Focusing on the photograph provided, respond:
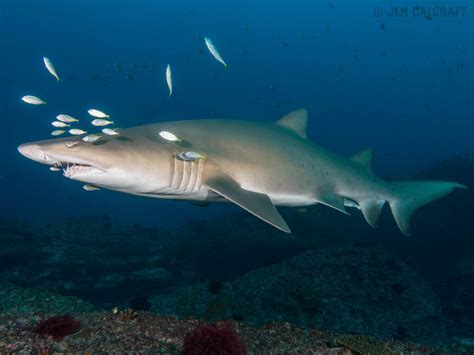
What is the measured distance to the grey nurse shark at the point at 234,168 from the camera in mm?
4699

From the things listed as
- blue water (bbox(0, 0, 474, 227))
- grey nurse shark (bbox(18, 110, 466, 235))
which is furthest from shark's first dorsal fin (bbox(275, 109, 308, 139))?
blue water (bbox(0, 0, 474, 227))

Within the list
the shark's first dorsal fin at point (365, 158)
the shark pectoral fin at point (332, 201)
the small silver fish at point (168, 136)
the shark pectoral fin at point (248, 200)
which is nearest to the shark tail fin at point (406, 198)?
the shark's first dorsal fin at point (365, 158)

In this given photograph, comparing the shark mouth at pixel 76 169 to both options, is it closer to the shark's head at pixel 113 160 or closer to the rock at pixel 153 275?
the shark's head at pixel 113 160

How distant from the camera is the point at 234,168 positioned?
20.8ft

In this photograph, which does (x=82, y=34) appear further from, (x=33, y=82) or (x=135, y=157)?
(x=135, y=157)

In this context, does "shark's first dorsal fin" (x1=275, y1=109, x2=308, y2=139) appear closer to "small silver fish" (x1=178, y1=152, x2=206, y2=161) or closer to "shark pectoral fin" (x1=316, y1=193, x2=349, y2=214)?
"shark pectoral fin" (x1=316, y1=193, x2=349, y2=214)

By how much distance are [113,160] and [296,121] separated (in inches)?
209

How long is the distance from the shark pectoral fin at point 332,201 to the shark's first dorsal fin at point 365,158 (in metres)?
2.11

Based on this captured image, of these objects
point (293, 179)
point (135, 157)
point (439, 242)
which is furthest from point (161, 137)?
point (439, 242)

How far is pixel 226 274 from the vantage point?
48.4 ft

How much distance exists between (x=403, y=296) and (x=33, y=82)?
153m

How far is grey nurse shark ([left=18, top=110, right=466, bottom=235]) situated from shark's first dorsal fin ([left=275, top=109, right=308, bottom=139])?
26 millimetres

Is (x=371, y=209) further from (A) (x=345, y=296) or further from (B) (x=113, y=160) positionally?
(B) (x=113, y=160)

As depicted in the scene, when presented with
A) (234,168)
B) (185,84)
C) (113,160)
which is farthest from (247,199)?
(185,84)
